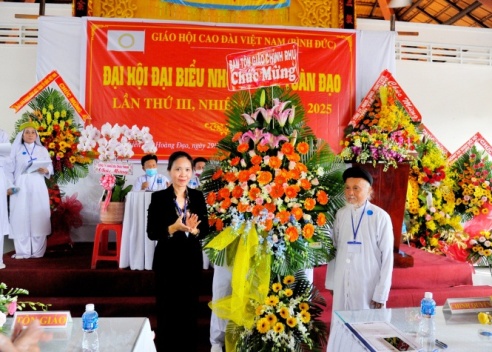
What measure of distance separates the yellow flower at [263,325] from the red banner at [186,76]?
10.4 ft

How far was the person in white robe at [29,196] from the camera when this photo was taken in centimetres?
402

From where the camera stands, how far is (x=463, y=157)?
568 centimetres

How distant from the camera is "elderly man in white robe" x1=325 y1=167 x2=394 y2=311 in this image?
2.27 m

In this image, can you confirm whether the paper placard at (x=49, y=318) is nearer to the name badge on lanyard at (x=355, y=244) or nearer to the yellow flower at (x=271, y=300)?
the yellow flower at (x=271, y=300)

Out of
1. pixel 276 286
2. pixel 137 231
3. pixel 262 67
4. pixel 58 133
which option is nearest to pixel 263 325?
pixel 276 286

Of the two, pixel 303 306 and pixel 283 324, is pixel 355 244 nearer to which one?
pixel 303 306

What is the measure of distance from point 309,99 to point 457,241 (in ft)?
8.55

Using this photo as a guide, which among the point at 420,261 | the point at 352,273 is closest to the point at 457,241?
the point at 420,261

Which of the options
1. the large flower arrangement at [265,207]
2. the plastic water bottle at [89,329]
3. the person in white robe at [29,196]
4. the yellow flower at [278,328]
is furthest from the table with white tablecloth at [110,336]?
the person in white robe at [29,196]

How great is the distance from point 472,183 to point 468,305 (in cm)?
420

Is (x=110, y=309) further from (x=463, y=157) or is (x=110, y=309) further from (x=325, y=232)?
(x=463, y=157)

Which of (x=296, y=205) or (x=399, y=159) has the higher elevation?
(x=399, y=159)

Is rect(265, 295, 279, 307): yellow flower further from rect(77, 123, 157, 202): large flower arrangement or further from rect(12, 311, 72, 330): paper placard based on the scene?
rect(77, 123, 157, 202): large flower arrangement

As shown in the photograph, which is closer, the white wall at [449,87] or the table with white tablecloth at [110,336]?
the table with white tablecloth at [110,336]
